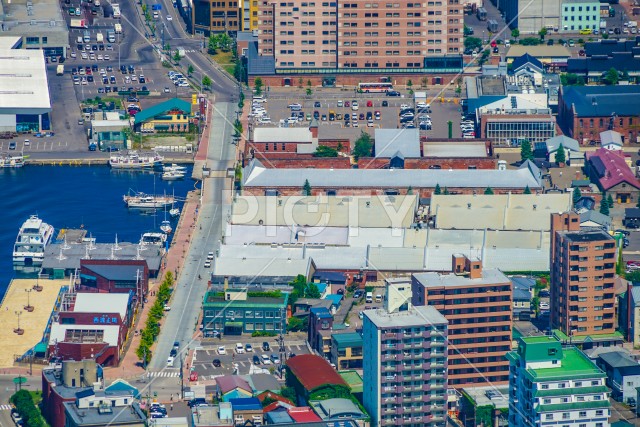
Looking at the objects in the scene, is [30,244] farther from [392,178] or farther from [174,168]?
[392,178]

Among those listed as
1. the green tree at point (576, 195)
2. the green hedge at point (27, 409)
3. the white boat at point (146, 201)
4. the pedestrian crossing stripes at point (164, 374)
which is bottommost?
the green hedge at point (27, 409)

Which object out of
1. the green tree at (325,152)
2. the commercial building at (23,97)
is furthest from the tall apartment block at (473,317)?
the commercial building at (23,97)

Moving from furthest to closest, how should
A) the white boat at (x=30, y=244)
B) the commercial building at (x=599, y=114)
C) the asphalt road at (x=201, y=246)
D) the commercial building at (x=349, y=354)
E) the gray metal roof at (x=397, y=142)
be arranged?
1. the commercial building at (x=599, y=114)
2. the gray metal roof at (x=397, y=142)
3. the white boat at (x=30, y=244)
4. the asphalt road at (x=201, y=246)
5. the commercial building at (x=349, y=354)

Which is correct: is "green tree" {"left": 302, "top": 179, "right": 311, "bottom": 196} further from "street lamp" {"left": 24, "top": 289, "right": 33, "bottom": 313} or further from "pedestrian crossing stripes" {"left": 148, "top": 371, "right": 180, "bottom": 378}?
"pedestrian crossing stripes" {"left": 148, "top": 371, "right": 180, "bottom": 378}

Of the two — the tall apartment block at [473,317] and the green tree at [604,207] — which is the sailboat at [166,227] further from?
the tall apartment block at [473,317]

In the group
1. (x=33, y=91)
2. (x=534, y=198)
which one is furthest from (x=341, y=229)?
(x=33, y=91)

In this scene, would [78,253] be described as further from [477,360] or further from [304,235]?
[477,360]

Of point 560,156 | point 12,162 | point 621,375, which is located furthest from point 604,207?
point 12,162

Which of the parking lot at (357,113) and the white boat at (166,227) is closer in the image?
the white boat at (166,227)
